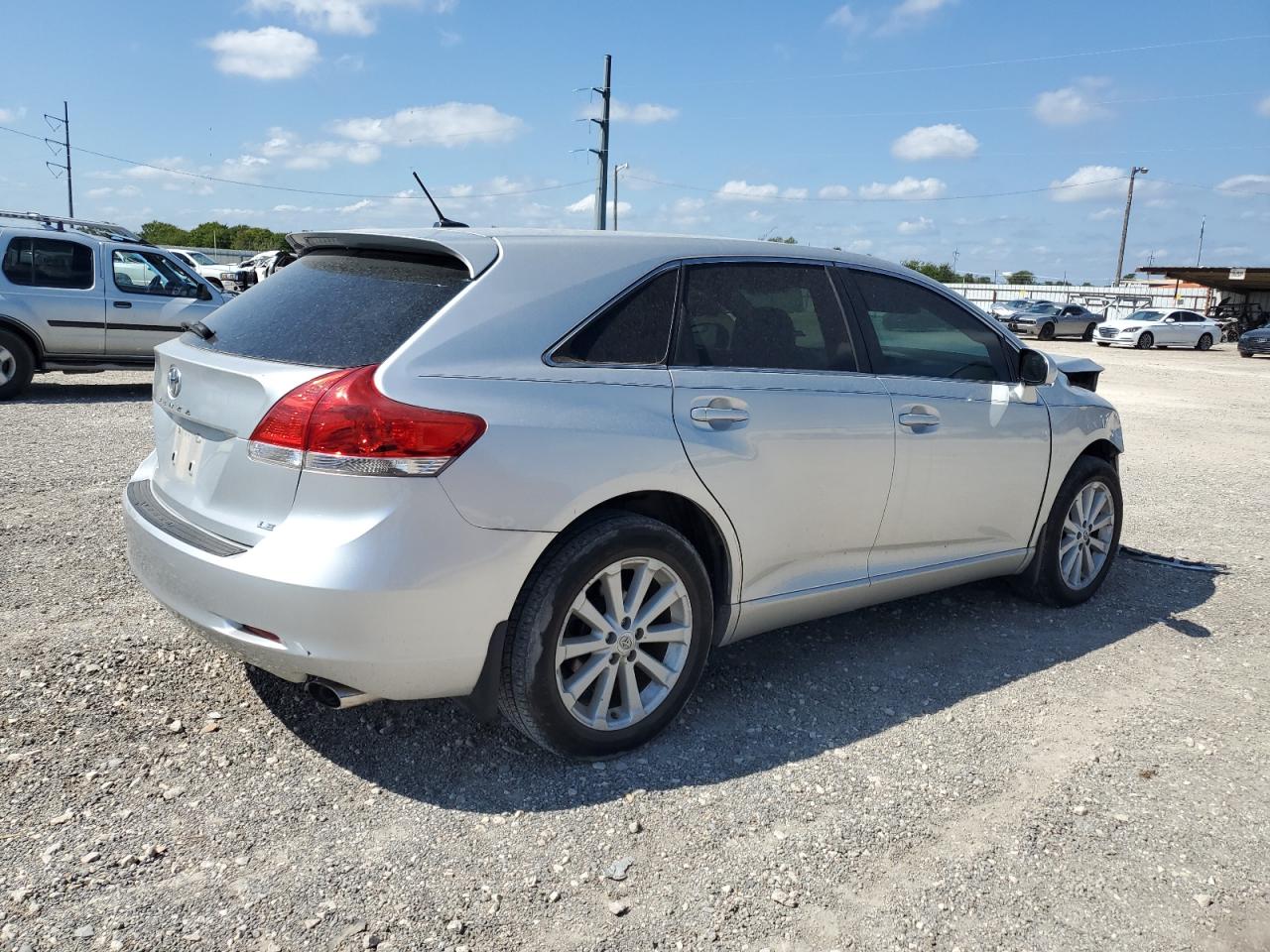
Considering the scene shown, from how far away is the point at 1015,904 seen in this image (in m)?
2.66

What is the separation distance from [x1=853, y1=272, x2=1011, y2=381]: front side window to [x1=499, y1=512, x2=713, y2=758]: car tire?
53.6 inches

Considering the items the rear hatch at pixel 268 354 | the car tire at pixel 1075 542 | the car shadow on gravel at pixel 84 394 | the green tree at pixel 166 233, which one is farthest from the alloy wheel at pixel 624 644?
the green tree at pixel 166 233

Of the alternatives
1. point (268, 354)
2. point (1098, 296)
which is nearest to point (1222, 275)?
point (1098, 296)

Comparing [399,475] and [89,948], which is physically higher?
[399,475]

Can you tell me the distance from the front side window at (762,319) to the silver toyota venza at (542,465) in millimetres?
10

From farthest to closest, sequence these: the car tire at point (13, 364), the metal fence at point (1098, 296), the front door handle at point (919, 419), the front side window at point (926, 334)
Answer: the metal fence at point (1098, 296) < the car tire at point (13, 364) < the front side window at point (926, 334) < the front door handle at point (919, 419)

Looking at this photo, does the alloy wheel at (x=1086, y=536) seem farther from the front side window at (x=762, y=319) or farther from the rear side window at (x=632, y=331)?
the rear side window at (x=632, y=331)

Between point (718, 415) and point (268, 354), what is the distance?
142cm

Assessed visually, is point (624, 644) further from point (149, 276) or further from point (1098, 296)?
point (1098, 296)

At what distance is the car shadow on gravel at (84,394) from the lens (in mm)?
11188

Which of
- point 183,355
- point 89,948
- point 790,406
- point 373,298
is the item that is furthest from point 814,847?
point 183,355

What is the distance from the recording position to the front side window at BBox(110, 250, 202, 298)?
452 inches

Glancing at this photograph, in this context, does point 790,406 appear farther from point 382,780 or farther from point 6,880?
point 6,880

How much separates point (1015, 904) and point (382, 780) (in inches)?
72.8
